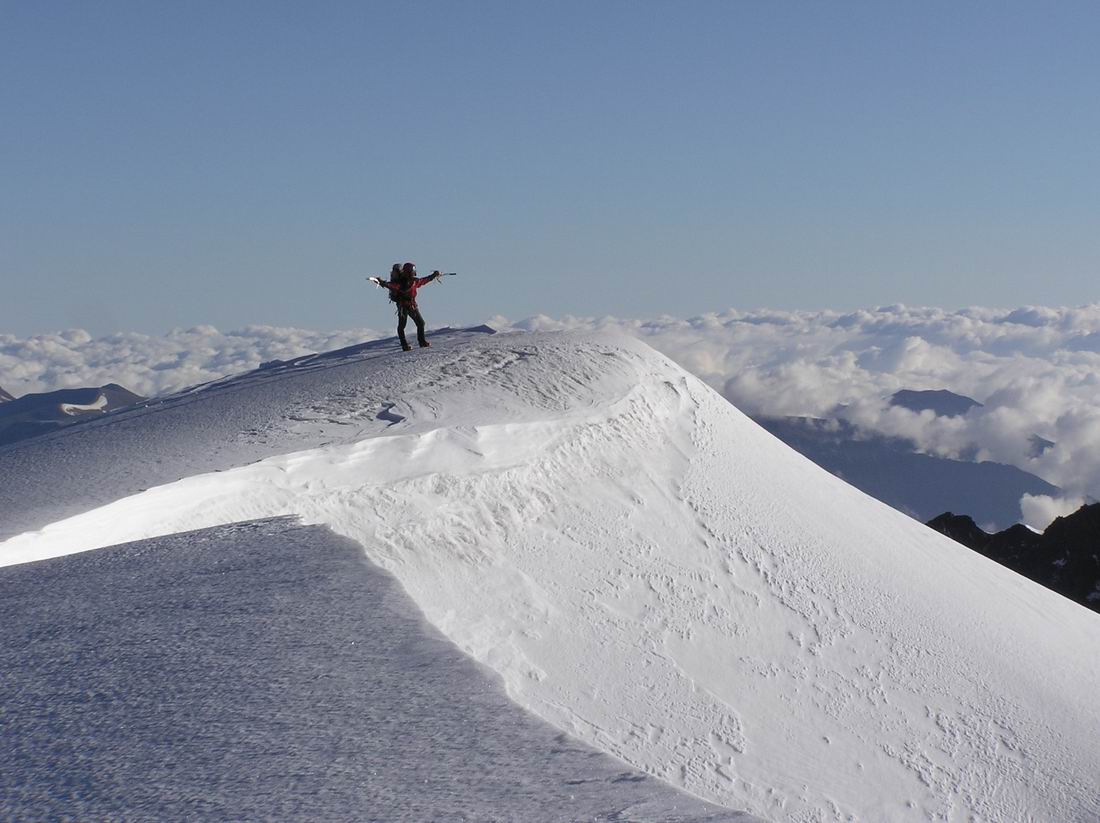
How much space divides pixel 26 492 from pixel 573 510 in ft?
29.3

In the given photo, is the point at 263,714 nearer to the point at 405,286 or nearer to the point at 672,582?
the point at 672,582

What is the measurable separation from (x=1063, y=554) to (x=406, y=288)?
3569 inches

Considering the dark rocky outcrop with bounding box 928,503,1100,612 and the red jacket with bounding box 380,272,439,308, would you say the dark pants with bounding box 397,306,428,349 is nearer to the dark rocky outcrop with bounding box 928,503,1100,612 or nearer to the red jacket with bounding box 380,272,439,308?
the red jacket with bounding box 380,272,439,308

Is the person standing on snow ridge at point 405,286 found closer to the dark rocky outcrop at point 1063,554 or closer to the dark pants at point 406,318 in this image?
the dark pants at point 406,318

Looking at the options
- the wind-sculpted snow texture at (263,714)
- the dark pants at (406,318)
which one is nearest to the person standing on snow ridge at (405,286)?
the dark pants at (406,318)

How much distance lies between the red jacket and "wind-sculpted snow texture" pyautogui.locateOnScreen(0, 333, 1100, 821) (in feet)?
4.52

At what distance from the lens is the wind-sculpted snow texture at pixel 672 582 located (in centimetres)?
1318

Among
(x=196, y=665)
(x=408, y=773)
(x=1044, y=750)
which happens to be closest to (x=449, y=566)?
(x=196, y=665)

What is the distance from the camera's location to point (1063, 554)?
94.5 meters

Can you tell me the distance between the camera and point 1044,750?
1531 cm

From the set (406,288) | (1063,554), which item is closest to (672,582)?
(406,288)

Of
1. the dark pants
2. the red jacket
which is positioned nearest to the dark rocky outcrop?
the dark pants

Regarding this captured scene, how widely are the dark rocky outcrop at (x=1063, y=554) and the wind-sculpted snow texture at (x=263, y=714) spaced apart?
8692 centimetres

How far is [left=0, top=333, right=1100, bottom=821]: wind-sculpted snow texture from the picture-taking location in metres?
13.2
